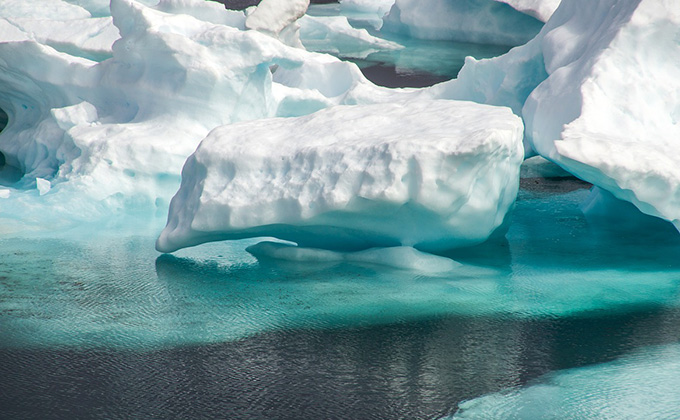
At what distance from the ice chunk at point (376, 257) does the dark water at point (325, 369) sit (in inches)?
24.4

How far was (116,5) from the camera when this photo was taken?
6.04 meters

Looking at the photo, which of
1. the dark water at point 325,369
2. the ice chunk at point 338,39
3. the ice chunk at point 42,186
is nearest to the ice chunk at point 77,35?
the ice chunk at point 42,186

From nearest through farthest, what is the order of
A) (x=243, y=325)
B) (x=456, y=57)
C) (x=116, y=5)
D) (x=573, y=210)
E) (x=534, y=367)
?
(x=534, y=367), (x=243, y=325), (x=573, y=210), (x=116, y=5), (x=456, y=57)

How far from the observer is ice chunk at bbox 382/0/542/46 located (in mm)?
12719

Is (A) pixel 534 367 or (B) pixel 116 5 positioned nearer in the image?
(A) pixel 534 367

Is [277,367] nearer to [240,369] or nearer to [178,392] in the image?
[240,369]

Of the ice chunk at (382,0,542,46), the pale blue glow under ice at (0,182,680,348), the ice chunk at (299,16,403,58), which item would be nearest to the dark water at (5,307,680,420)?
the pale blue glow under ice at (0,182,680,348)

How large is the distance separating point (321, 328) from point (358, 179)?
799 millimetres

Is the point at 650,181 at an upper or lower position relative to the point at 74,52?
upper

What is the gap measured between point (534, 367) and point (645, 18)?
Result: 2.67m

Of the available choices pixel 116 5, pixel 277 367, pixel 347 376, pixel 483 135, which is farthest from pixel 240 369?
pixel 116 5

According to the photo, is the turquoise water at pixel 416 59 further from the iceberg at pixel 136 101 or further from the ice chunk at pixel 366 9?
the iceberg at pixel 136 101

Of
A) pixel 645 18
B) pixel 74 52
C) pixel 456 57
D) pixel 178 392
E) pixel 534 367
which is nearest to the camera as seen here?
pixel 178 392

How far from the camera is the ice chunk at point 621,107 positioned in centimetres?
414
